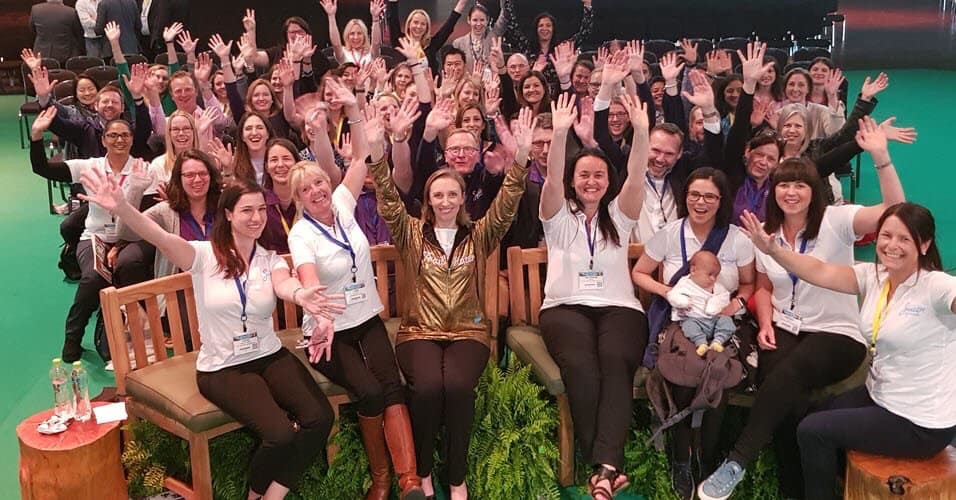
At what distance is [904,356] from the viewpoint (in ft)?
10.4

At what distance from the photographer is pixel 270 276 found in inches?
139

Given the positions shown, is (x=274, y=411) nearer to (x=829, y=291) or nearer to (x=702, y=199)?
(x=702, y=199)

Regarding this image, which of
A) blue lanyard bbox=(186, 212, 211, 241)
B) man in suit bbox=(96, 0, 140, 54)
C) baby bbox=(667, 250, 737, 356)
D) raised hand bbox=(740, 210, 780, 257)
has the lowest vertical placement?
baby bbox=(667, 250, 737, 356)

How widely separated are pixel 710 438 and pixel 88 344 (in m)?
3.60

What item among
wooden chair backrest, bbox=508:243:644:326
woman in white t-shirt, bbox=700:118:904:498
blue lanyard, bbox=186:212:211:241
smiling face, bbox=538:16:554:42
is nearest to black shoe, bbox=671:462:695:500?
woman in white t-shirt, bbox=700:118:904:498

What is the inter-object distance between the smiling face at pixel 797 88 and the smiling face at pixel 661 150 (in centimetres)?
253

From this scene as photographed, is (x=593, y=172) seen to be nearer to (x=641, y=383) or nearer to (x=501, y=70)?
(x=641, y=383)

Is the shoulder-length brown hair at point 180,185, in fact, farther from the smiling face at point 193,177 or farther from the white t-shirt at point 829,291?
the white t-shirt at point 829,291

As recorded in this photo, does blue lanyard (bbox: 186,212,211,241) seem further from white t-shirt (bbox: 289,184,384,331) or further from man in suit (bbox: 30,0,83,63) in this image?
man in suit (bbox: 30,0,83,63)

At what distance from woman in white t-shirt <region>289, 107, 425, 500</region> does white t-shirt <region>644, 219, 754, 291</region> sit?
1.26 meters

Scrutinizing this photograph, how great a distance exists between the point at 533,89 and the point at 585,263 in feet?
7.02

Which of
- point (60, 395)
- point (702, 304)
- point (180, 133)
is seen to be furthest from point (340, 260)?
point (180, 133)

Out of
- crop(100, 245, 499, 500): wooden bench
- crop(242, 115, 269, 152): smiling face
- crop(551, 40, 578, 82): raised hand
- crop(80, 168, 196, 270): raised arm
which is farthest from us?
crop(551, 40, 578, 82): raised hand

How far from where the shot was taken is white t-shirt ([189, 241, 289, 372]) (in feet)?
11.2
